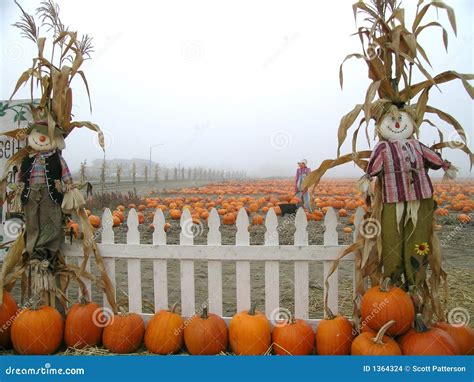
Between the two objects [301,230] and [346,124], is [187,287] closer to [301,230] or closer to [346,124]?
[301,230]

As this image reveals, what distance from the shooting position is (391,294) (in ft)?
9.27

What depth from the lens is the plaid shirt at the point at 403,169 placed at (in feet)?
9.61

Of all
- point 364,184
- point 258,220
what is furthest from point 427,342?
point 258,220

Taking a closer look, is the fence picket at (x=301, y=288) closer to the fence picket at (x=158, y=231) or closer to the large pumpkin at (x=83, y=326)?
the fence picket at (x=158, y=231)

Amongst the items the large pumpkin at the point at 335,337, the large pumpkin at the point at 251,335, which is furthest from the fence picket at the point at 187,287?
the large pumpkin at the point at 335,337

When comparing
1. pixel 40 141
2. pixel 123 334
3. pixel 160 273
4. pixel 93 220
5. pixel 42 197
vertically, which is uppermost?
pixel 40 141

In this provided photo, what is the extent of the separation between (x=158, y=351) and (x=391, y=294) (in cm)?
176

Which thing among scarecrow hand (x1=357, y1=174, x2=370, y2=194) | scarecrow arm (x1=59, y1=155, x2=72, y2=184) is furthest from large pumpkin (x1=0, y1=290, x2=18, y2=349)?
scarecrow hand (x1=357, y1=174, x2=370, y2=194)

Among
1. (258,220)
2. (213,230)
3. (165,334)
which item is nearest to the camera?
(165,334)

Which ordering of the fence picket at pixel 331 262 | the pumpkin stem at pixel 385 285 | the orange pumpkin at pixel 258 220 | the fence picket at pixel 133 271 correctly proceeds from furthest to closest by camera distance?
the orange pumpkin at pixel 258 220 < the fence picket at pixel 133 271 < the fence picket at pixel 331 262 < the pumpkin stem at pixel 385 285

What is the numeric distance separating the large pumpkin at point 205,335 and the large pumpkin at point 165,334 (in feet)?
0.26

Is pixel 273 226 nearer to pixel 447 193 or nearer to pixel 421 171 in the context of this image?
pixel 421 171

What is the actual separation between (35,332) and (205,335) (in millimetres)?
1295

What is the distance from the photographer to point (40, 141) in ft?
11.2
